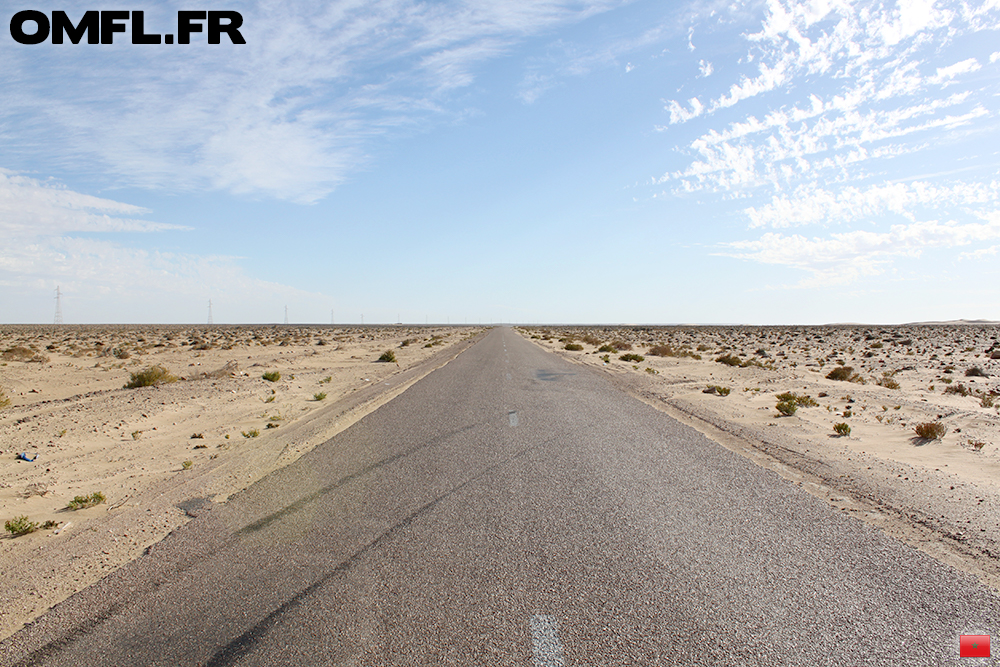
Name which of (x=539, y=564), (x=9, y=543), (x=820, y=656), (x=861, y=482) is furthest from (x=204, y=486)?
(x=861, y=482)

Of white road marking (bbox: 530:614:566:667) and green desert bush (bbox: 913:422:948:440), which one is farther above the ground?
green desert bush (bbox: 913:422:948:440)

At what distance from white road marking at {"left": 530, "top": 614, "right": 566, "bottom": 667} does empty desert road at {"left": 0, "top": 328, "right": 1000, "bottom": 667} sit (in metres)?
0.01

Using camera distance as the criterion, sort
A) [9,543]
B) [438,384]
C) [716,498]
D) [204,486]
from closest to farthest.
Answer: [9,543] < [716,498] < [204,486] < [438,384]

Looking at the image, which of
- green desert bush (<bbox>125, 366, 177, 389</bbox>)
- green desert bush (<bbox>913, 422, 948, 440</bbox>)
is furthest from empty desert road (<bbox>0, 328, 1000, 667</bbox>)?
green desert bush (<bbox>125, 366, 177, 389</bbox>)

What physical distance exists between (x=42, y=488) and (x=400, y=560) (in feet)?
18.4

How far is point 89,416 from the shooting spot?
1120 cm

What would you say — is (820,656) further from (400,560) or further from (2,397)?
(2,397)

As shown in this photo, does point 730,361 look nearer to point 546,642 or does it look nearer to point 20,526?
point 546,642

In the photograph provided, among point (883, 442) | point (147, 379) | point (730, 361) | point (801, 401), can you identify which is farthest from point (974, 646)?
point (730, 361)

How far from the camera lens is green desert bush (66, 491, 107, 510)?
246 inches

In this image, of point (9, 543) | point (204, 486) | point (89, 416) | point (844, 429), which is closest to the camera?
point (9, 543)

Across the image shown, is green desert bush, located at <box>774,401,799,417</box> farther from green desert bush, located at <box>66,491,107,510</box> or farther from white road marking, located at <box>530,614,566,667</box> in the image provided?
green desert bush, located at <box>66,491,107,510</box>

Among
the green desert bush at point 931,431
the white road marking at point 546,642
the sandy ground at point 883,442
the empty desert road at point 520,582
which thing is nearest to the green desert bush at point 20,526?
the empty desert road at point 520,582

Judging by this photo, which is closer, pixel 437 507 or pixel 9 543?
pixel 9 543
